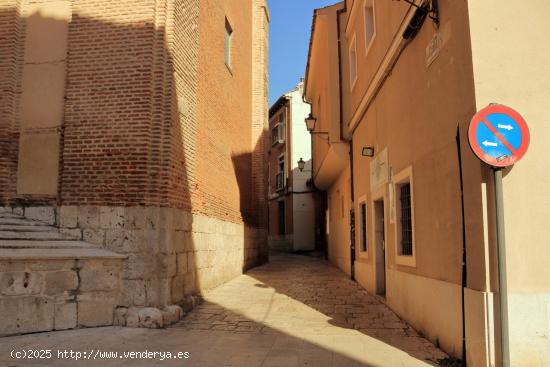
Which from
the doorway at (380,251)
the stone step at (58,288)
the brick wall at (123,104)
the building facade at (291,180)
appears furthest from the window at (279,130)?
the stone step at (58,288)

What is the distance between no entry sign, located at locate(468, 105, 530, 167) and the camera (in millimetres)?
4246

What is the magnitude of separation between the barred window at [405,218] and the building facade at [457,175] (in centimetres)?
2

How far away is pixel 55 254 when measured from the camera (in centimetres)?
684

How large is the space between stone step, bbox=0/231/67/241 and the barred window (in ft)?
17.6

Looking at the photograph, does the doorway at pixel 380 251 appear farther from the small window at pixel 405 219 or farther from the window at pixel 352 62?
the window at pixel 352 62

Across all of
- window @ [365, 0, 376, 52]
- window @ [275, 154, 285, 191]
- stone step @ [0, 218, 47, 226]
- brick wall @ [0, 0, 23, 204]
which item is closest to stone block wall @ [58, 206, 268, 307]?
stone step @ [0, 218, 47, 226]

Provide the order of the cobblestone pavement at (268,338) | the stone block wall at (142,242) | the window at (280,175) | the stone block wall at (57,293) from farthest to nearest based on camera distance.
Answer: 1. the window at (280,175)
2. the stone block wall at (142,242)
3. the stone block wall at (57,293)
4. the cobblestone pavement at (268,338)

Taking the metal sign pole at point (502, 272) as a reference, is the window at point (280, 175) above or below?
above

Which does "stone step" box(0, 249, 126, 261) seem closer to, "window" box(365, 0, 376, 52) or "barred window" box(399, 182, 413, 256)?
"barred window" box(399, 182, 413, 256)

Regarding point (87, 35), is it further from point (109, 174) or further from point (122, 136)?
point (109, 174)

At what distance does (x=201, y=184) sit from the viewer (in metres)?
9.70

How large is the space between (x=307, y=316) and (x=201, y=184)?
352 centimetres

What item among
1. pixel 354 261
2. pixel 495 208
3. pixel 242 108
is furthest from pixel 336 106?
pixel 495 208

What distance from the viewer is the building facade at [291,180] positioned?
25.7m
